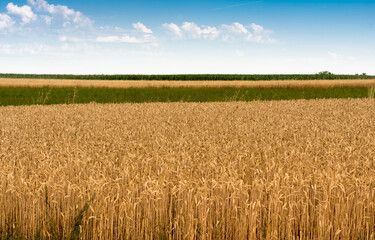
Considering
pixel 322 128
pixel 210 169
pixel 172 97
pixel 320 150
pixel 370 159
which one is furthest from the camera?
pixel 172 97

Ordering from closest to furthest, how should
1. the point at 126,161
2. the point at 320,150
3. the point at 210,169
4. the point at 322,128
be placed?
the point at 210,169, the point at 126,161, the point at 320,150, the point at 322,128

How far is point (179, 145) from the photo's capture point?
26.9 ft

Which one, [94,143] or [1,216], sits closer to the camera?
[1,216]

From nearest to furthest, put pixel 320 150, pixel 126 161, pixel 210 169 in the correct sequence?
pixel 210 169 < pixel 126 161 < pixel 320 150

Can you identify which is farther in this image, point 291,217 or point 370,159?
point 370,159

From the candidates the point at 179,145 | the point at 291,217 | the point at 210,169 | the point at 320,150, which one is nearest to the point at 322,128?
the point at 320,150

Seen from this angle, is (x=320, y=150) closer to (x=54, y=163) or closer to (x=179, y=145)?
(x=179, y=145)

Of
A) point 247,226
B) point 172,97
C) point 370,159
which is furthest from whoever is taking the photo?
point 172,97

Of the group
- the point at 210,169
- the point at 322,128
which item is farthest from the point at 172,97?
the point at 210,169

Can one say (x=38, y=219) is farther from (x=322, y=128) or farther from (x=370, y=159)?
(x=322, y=128)

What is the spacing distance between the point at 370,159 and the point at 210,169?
309cm

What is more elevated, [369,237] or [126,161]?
[126,161]

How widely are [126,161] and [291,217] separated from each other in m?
3.04

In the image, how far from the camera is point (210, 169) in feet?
20.5
